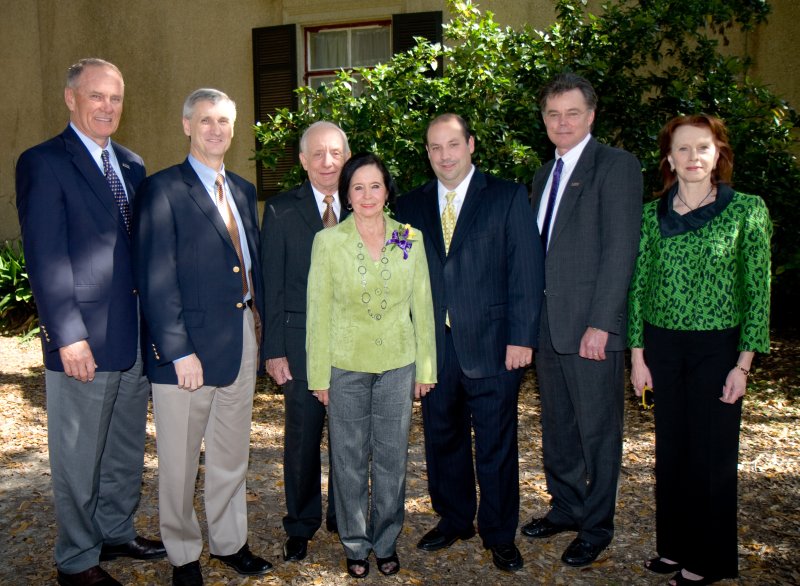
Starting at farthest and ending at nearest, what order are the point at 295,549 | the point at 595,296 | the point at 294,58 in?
1. the point at 294,58
2. the point at 295,549
3. the point at 595,296

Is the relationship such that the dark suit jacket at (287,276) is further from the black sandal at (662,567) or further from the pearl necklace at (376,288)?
the black sandal at (662,567)

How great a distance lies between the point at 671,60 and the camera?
25.4ft

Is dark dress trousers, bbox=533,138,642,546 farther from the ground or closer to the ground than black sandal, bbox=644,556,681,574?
farther from the ground

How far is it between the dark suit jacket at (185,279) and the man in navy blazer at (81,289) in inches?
9.3

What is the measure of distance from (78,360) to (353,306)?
1315 millimetres

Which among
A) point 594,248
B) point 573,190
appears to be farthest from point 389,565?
point 573,190

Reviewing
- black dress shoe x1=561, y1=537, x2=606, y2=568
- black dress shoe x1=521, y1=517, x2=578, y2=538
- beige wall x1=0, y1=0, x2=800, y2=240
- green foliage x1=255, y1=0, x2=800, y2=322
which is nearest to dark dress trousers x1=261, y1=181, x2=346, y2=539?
black dress shoe x1=521, y1=517, x2=578, y2=538

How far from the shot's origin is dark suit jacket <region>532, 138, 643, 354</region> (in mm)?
3537

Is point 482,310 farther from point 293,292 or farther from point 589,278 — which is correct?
point 293,292

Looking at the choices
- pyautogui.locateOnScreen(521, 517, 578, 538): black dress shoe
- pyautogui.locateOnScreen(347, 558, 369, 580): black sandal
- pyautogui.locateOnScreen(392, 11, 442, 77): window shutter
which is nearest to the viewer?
pyautogui.locateOnScreen(347, 558, 369, 580): black sandal

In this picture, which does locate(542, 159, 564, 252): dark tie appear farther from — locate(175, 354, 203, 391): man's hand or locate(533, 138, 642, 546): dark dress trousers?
locate(175, 354, 203, 391): man's hand

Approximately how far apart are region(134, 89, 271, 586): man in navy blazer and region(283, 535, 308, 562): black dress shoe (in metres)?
0.19

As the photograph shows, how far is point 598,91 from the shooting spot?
638 cm

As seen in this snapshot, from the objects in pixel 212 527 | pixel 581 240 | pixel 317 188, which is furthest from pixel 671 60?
pixel 212 527
